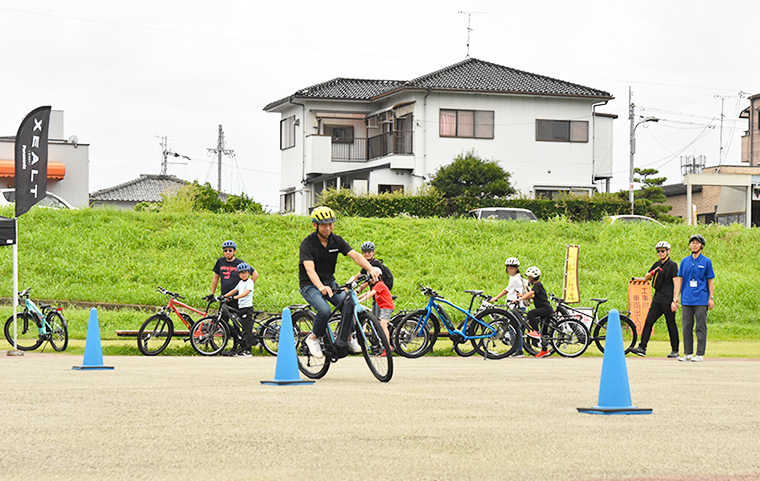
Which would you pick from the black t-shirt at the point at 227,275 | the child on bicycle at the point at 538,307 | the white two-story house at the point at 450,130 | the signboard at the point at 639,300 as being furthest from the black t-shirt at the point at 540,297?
the white two-story house at the point at 450,130

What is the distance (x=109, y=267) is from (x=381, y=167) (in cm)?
1886

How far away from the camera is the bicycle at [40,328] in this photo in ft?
52.0

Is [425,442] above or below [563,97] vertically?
below

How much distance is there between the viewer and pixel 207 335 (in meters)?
15.5

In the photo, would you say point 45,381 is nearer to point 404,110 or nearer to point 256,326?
point 256,326

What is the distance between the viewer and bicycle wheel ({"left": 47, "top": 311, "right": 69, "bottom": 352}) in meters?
15.9

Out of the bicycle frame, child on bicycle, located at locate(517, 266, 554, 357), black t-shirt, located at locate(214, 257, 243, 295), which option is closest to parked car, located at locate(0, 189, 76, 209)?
black t-shirt, located at locate(214, 257, 243, 295)

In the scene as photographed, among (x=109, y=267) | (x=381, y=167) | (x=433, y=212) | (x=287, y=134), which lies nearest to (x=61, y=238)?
(x=109, y=267)

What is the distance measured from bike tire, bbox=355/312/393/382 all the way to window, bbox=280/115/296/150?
124 ft

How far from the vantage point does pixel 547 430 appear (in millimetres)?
6543

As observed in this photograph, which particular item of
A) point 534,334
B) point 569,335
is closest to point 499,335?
point 534,334

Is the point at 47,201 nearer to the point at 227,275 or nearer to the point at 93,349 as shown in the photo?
the point at 227,275

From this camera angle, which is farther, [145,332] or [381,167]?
[381,167]

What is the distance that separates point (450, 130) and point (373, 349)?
3387cm
